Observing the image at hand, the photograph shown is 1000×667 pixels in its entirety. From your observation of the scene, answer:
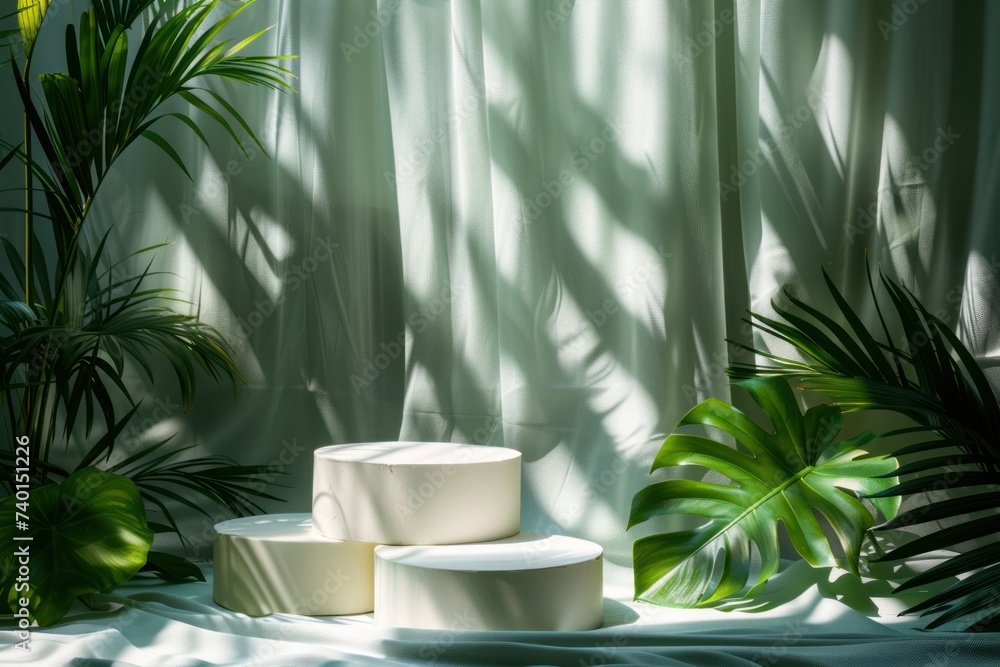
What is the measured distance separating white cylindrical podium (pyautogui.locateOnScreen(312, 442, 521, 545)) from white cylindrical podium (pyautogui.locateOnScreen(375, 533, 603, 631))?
6 cm

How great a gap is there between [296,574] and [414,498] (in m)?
0.34

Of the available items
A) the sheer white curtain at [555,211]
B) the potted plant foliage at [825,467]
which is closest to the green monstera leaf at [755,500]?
the potted plant foliage at [825,467]

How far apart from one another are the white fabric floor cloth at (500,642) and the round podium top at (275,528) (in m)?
0.18

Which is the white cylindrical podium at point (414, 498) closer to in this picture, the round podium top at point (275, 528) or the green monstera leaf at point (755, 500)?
the round podium top at point (275, 528)

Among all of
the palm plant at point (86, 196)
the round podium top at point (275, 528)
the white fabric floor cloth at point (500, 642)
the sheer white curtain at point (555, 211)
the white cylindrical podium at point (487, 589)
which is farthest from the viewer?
the sheer white curtain at point (555, 211)

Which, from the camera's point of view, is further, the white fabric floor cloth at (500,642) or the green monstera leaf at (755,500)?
the green monstera leaf at (755,500)

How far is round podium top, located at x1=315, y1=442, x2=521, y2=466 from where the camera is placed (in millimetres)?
2223

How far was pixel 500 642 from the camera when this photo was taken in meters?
1.87

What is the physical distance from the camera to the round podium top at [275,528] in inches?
88.5

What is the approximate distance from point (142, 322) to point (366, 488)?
816 mm

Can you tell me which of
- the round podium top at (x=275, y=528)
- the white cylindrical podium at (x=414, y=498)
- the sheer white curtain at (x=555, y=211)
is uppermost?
the sheer white curtain at (x=555, y=211)

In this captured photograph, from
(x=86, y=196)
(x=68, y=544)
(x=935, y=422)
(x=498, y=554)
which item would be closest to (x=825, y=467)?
(x=935, y=422)

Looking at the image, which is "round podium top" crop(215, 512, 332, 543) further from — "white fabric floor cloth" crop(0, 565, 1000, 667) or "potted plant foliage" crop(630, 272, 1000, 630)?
"potted plant foliage" crop(630, 272, 1000, 630)

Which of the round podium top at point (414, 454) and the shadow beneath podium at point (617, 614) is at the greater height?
the round podium top at point (414, 454)
